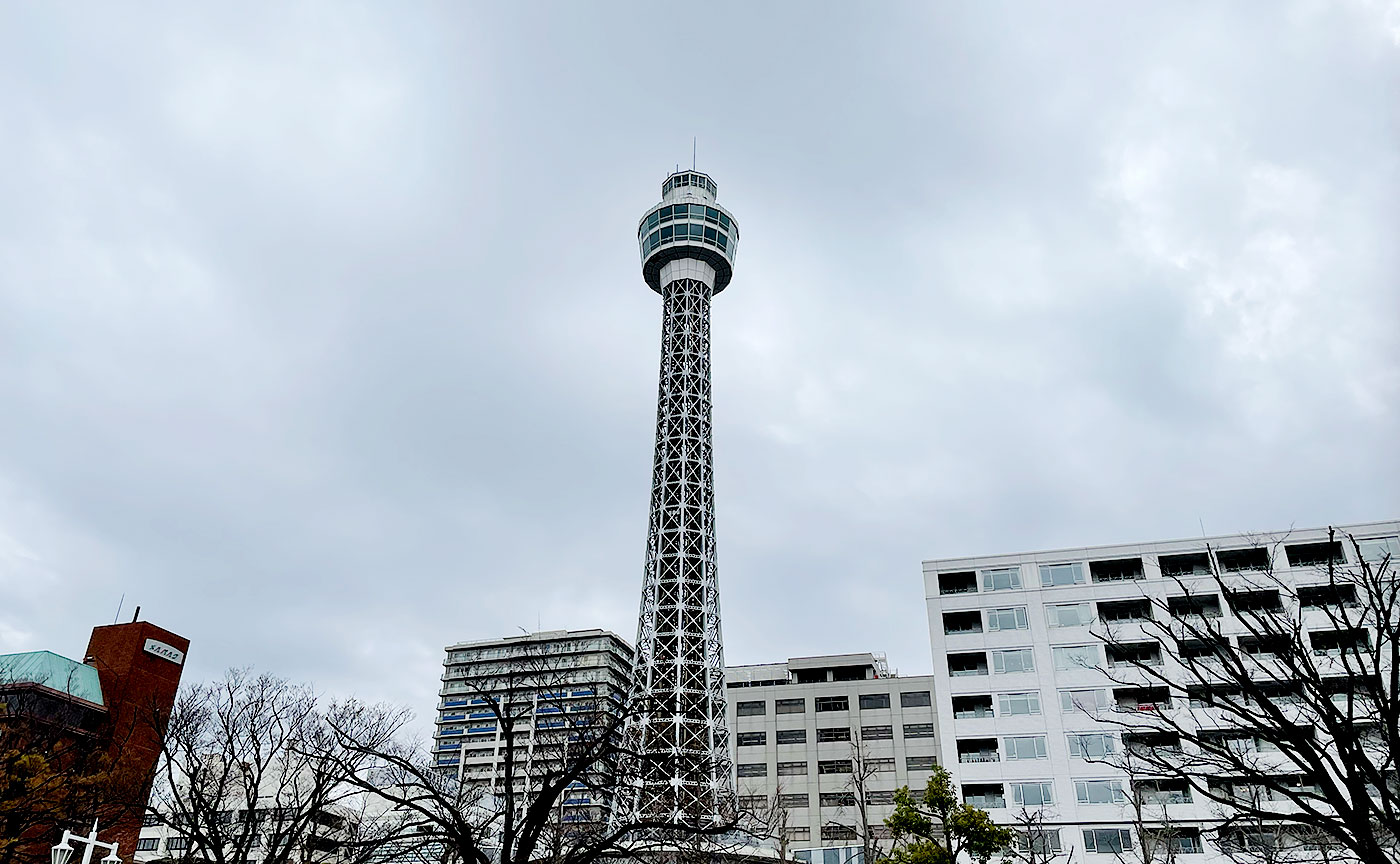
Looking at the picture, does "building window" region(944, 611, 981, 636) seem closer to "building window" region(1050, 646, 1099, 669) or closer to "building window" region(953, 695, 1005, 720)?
"building window" region(953, 695, 1005, 720)

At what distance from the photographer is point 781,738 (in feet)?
235

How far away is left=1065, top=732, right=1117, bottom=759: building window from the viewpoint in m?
45.0

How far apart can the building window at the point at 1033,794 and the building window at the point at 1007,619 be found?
7.92 metres

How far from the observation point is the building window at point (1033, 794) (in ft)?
146

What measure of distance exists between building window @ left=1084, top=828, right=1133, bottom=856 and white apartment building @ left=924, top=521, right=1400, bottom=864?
0.15ft

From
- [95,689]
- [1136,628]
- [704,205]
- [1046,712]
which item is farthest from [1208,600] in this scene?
[95,689]

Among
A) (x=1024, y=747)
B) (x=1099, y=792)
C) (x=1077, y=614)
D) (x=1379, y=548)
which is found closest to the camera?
(x=1099, y=792)

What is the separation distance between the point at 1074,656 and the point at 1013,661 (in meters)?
3.00

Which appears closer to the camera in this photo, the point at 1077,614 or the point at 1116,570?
the point at 1077,614

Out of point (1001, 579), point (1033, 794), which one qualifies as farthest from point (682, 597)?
point (1033, 794)

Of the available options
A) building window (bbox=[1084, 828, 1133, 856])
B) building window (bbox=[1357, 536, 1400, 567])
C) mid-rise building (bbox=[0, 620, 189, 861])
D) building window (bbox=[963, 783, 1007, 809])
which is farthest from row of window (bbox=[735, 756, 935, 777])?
mid-rise building (bbox=[0, 620, 189, 861])

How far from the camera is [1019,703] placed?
47094mm

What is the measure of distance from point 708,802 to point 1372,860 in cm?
5753

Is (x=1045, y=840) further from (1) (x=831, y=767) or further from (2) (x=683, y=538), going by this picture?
(2) (x=683, y=538)
